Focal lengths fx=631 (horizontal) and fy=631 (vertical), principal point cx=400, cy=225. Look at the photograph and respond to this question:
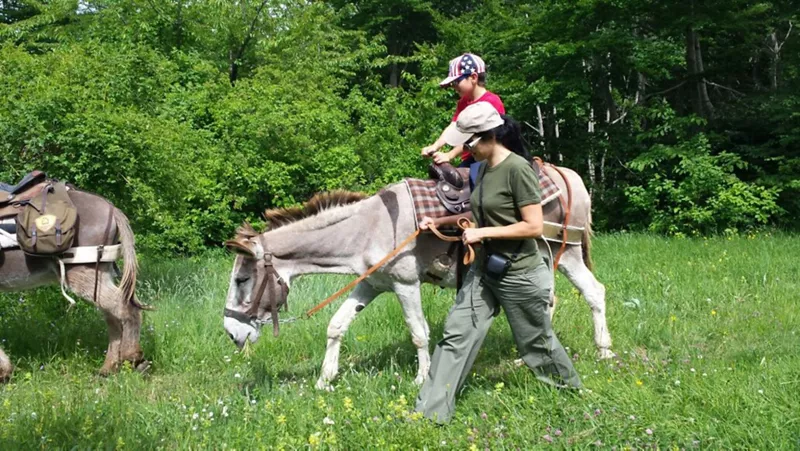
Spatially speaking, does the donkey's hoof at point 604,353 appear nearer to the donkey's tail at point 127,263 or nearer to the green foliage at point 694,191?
the donkey's tail at point 127,263

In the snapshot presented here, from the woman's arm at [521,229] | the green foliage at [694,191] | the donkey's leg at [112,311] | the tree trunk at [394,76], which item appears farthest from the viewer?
the tree trunk at [394,76]

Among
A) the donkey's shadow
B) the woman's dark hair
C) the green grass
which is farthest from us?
the donkey's shadow

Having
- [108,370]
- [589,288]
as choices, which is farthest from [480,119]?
[108,370]

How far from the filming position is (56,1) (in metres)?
16.5

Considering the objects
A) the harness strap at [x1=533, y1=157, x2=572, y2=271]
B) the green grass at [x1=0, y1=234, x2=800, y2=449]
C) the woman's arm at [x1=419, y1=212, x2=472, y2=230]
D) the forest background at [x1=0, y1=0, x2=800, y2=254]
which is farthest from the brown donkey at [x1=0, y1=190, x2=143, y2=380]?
the harness strap at [x1=533, y1=157, x2=572, y2=271]

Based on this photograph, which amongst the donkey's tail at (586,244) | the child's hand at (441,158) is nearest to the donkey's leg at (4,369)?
the child's hand at (441,158)

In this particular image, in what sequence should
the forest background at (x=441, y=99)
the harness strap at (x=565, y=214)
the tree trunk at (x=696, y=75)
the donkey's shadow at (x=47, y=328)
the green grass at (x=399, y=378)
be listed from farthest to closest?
1. the tree trunk at (x=696, y=75)
2. the forest background at (x=441, y=99)
3. the donkey's shadow at (x=47, y=328)
4. the harness strap at (x=565, y=214)
5. the green grass at (x=399, y=378)

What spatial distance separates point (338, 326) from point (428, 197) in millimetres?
1268

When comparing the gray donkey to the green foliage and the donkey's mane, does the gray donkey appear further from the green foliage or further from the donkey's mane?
the green foliage

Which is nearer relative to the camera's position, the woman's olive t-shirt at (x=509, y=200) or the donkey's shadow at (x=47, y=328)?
the woman's olive t-shirt at (x=509, y=200)

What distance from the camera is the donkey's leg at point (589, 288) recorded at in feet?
17.8

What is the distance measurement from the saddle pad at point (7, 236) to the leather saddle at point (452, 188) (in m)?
3.45

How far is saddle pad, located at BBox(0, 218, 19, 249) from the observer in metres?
5.10

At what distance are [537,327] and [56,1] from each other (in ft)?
56.2
